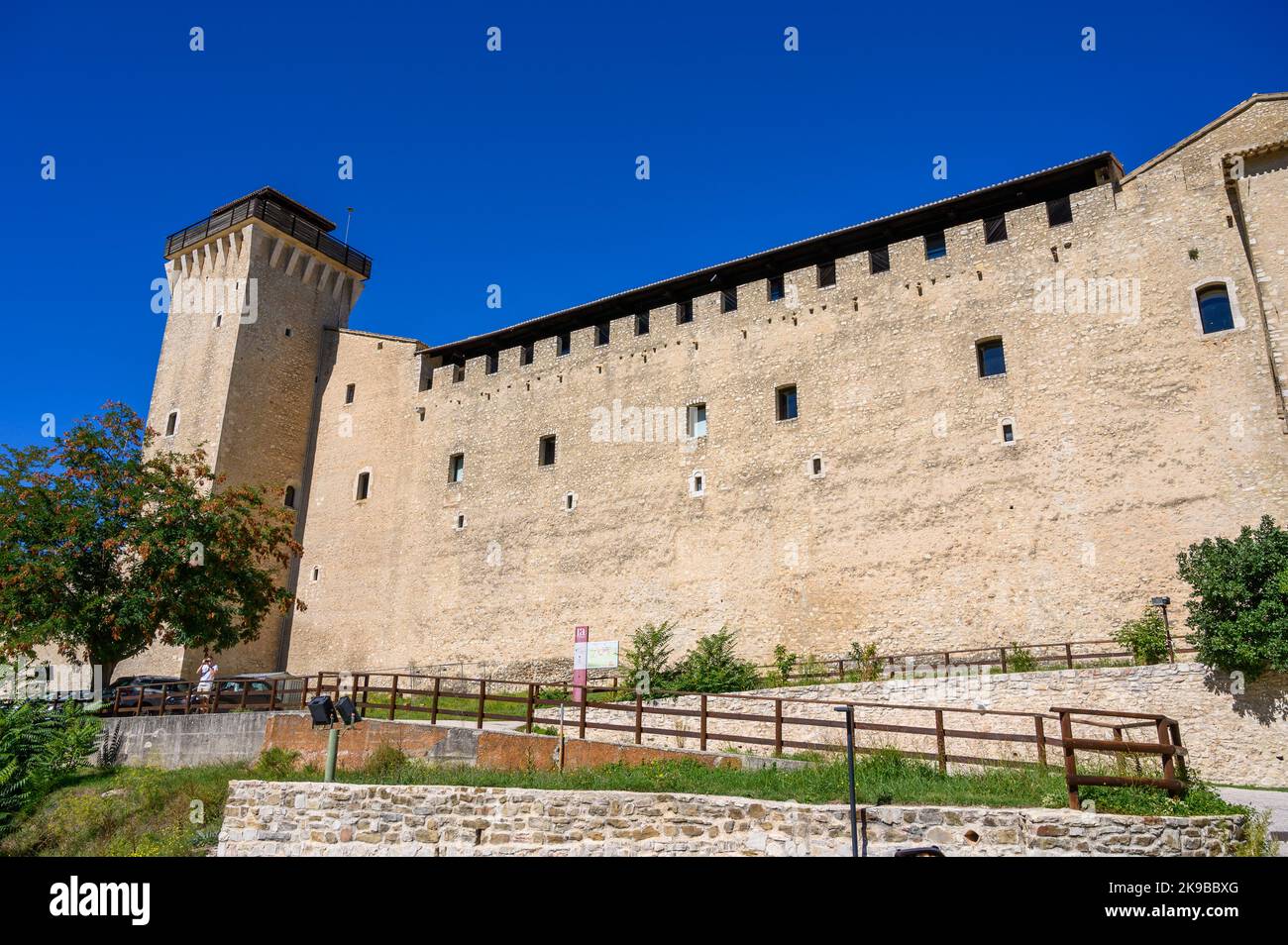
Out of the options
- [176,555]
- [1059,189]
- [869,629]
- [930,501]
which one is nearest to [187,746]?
[176,555]

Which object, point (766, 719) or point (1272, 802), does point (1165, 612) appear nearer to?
point (1272, 802)

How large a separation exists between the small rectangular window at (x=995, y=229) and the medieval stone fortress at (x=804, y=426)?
65mm

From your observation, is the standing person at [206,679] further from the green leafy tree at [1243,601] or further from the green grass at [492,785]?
the green leafy tree at [1243,601]

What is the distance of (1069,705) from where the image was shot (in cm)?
1480

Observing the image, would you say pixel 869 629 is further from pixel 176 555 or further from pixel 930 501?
pixel 176 555

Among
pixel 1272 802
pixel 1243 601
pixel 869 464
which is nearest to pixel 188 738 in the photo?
pixel 869 464

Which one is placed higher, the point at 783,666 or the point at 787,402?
the point at 787,402

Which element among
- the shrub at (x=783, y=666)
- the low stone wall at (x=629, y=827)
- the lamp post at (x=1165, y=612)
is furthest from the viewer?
the shrub at (x=783, y=666)

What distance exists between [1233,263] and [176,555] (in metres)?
21.8

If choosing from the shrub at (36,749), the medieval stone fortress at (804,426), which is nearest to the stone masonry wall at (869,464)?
the medieval stone fortress at (804,426)

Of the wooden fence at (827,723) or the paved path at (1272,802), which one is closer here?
the paved path at (1272,802)

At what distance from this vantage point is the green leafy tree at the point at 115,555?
19.5 metres

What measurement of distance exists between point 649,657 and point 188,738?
31.1ft
